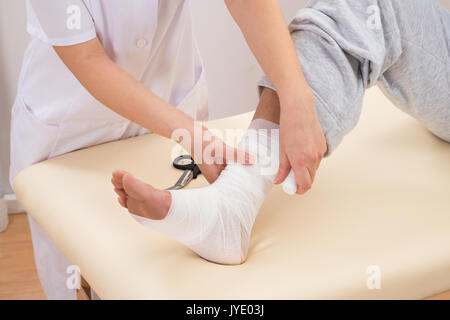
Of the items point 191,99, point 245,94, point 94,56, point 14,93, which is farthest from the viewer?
point 245,94

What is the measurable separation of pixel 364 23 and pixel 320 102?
17 cm

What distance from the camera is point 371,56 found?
94 cm

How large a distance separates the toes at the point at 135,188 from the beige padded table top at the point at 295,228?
12cm

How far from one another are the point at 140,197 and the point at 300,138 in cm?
25

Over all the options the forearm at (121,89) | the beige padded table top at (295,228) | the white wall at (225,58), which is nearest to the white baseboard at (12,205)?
the white wall at (225,58)

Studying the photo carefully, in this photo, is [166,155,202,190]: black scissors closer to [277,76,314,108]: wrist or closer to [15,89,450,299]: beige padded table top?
[15,89,450,299]: beige padded table top

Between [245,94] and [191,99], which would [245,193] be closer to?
[191,99]

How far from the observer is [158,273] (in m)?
0.81

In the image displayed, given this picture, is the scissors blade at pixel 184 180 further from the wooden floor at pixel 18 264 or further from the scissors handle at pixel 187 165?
the wooden floor at pixel 18 264

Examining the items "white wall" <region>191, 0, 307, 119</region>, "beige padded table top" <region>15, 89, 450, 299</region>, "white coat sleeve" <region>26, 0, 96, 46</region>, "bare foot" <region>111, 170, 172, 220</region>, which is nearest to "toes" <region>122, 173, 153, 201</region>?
"bare foot" <region>111, 170, 172, 220</region>

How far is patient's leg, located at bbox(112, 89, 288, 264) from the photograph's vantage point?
77 cm

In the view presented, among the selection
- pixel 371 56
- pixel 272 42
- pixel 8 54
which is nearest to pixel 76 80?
pixel 272 42

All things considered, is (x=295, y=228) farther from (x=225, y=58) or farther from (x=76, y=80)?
(x=225, y=58)
